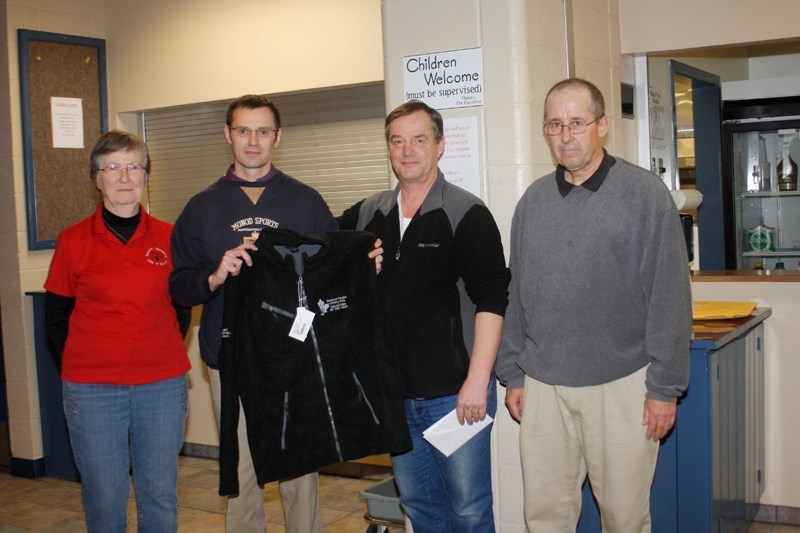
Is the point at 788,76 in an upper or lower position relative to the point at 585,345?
upper

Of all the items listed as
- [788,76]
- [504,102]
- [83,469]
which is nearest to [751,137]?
[788,76]

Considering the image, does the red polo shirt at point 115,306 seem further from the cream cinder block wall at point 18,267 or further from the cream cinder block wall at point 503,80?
the cream cinder block wall at point 18,267

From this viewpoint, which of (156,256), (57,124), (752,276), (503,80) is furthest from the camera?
(57,124)

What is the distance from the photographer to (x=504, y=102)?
3.38 metres

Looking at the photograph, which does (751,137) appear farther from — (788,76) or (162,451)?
(162,451)

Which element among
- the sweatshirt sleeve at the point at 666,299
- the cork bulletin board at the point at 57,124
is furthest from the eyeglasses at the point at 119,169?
the cork bulletin board at the point at 57,124

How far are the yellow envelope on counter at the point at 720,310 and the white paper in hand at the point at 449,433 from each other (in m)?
1.31

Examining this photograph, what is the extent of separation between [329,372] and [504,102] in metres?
1.32

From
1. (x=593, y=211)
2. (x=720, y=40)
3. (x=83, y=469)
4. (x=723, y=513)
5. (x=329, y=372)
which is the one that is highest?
(x=720, y=40)

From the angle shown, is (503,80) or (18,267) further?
(18,267)

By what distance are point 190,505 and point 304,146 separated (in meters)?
2.29

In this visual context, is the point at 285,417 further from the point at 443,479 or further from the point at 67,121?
the point at 67,121

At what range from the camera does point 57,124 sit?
5633mm

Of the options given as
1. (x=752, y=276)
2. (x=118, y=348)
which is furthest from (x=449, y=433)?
(x=752, y=276)
